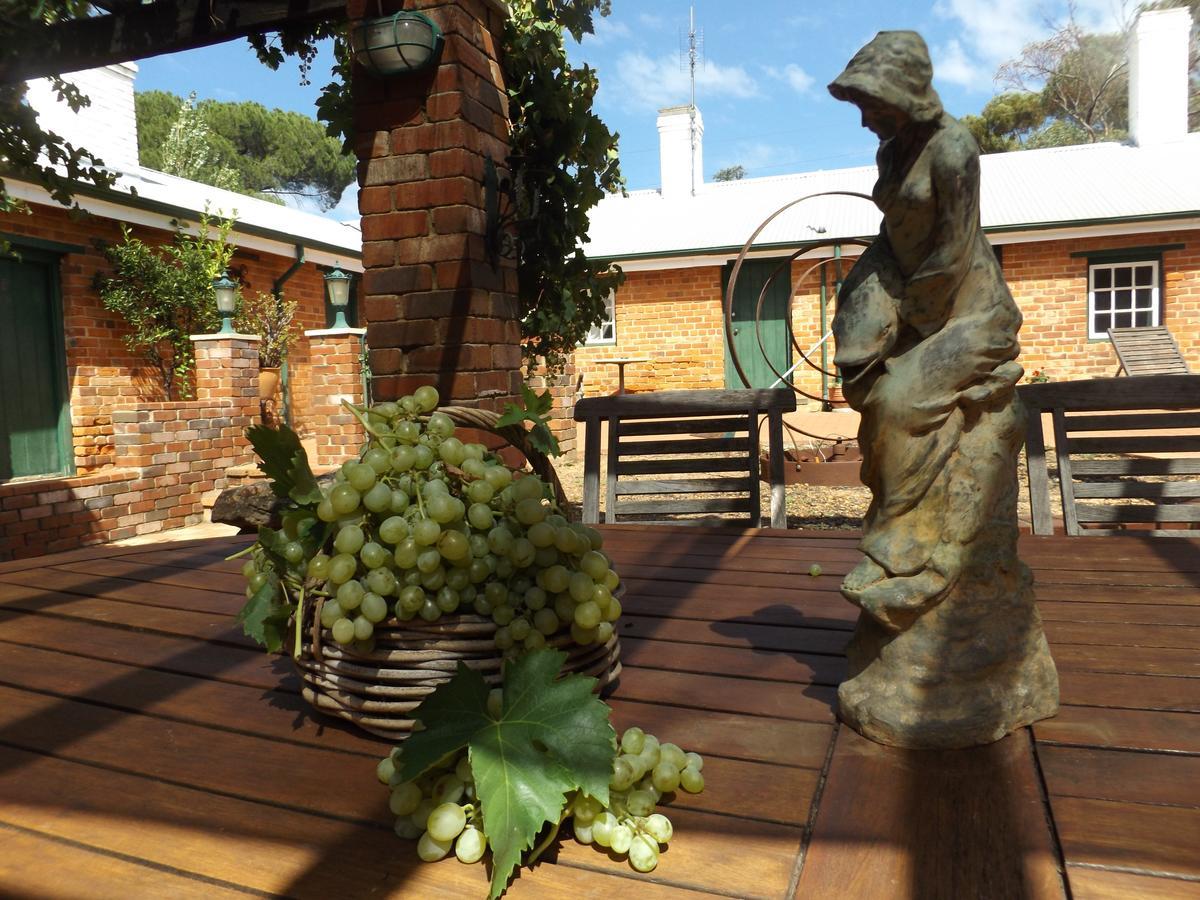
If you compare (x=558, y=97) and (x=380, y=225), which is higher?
(x=558, y=97)

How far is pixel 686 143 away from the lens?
14484 mm

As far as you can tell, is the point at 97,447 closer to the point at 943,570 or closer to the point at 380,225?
the point at 380,225

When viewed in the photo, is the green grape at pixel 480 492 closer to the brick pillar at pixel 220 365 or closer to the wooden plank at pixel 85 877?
the wooden plank at pixel 85 877

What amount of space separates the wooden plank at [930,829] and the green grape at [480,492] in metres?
0.48

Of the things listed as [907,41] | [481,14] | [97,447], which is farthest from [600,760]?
[97,447]

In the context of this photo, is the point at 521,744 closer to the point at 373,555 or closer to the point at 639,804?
the point at 639,804

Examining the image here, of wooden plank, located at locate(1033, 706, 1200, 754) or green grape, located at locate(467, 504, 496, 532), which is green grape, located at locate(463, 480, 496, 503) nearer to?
green grape, located at locate(467, 504, 496, 532)

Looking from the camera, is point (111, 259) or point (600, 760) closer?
point (600, 760)

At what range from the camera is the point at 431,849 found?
2.52 feet

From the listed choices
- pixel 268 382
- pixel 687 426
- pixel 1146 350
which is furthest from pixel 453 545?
pixel 1146 350

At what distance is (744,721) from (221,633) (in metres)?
0.97

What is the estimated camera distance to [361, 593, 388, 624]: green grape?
35.6 inches

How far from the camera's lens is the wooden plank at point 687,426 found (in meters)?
2.87

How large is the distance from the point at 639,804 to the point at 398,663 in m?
0.31
